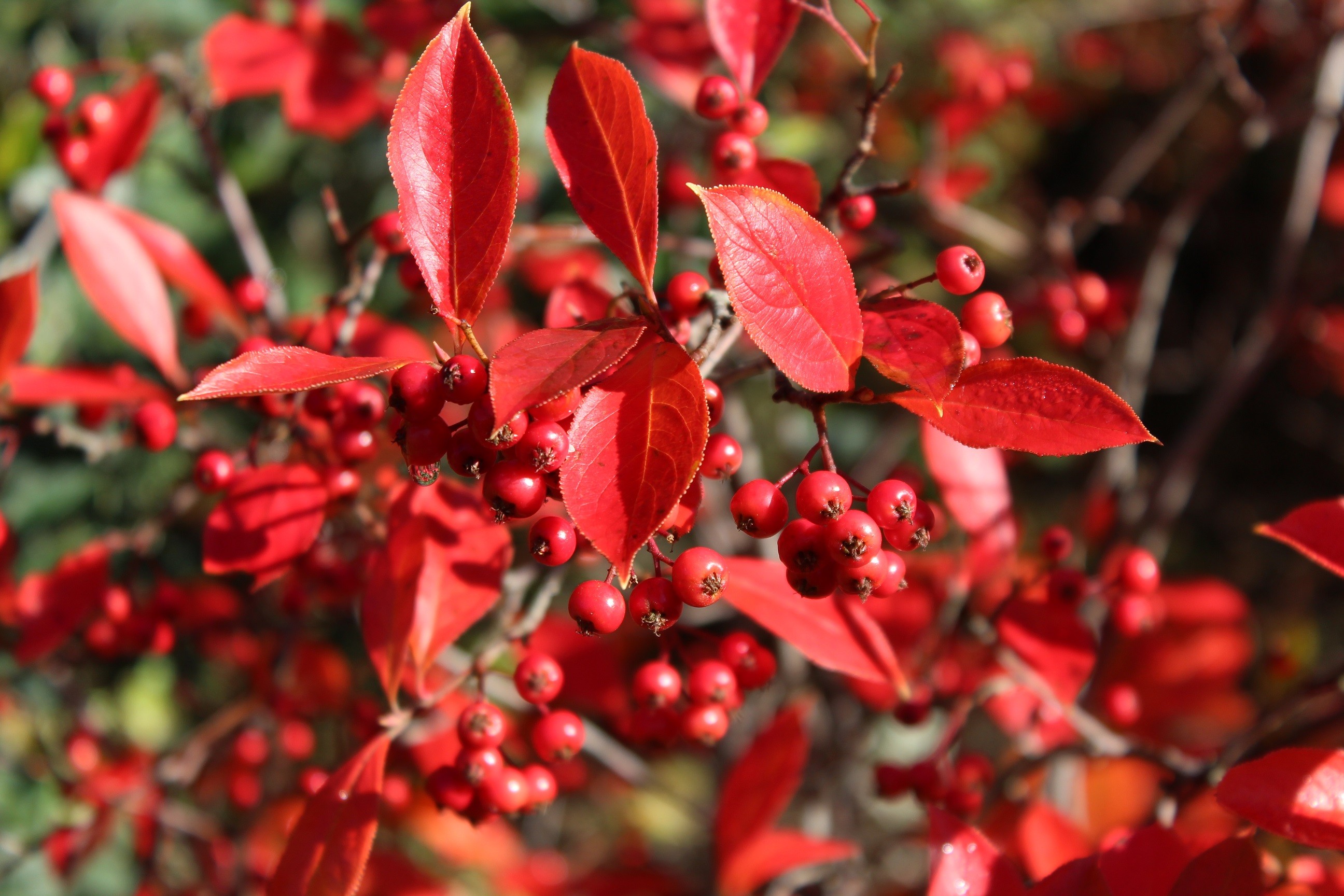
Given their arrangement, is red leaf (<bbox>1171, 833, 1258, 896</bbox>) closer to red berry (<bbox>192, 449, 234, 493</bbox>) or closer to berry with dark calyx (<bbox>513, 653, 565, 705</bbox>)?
berry with dark calyx (<bbox>513, 653, 565, 705</bbox>)

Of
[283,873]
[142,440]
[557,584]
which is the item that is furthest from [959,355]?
[142,440]

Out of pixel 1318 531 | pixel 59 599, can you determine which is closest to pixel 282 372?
pixel 1318 531

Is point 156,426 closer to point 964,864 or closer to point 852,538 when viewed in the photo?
point 852,538

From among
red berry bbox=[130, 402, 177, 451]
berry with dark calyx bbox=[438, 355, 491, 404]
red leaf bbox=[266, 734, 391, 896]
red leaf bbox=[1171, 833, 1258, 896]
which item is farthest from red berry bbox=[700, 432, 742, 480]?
red berry bbox=[130, 402, 177, 451]

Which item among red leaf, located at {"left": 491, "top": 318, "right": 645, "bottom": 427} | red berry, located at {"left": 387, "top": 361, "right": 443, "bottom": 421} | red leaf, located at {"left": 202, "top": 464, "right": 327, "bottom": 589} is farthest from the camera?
red leaf, located at {"left": 202, "top": 464, "right": 327, "bottom": 589}

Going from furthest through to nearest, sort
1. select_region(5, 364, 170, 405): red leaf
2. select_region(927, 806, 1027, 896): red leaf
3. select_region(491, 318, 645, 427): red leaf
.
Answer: select_region(5, 364, 170, 405): red leaf < select_region(927, 806, 1027, 896): red leaf < select_region(491, 318, 645, 427): red leaf

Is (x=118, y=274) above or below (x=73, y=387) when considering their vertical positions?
above
